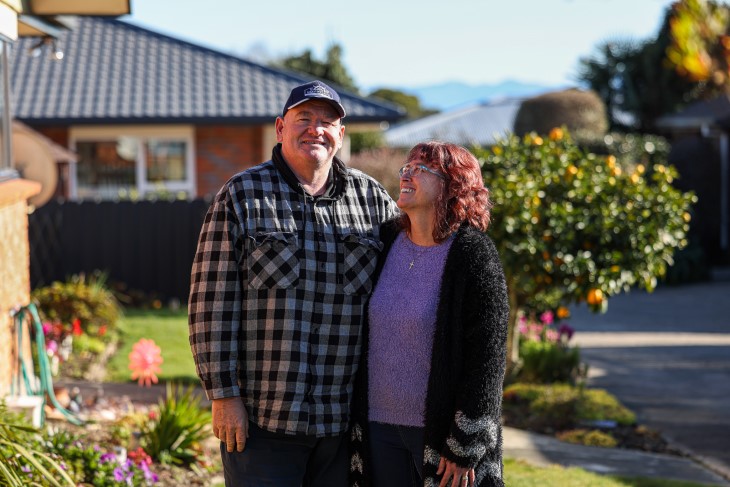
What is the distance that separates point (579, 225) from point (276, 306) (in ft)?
18.6

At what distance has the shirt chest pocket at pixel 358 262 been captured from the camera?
3702mm

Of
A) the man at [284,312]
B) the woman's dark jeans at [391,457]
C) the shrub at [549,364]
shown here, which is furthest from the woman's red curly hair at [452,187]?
the shrub at [549,364]

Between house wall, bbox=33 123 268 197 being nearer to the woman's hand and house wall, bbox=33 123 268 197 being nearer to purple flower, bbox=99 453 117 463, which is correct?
purple flower, bbox=99 453 117 463

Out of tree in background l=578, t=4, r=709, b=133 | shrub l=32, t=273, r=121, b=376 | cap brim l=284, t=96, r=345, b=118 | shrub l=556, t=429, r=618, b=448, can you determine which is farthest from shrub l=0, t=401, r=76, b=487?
tree in background l=578, t=4, r=709, b=133

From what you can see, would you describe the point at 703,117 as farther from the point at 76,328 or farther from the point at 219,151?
the point at 76,328

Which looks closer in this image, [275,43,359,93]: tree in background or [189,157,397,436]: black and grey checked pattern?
[189,157,397,436]: black and grey checked pattern

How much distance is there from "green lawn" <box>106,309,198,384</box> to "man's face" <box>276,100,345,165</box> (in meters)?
5.72

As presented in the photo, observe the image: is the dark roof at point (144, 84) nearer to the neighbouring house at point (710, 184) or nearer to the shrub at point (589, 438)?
the neighbouring house at point (710, 184)

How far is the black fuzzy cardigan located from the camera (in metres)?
3.51

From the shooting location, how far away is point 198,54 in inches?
813

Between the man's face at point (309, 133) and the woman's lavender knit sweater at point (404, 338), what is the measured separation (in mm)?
498

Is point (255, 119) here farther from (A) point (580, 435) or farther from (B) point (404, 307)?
(B) point (404, 307)

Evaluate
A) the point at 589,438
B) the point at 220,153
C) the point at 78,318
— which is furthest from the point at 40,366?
the point at 220,153

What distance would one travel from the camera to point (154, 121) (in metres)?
17.8
